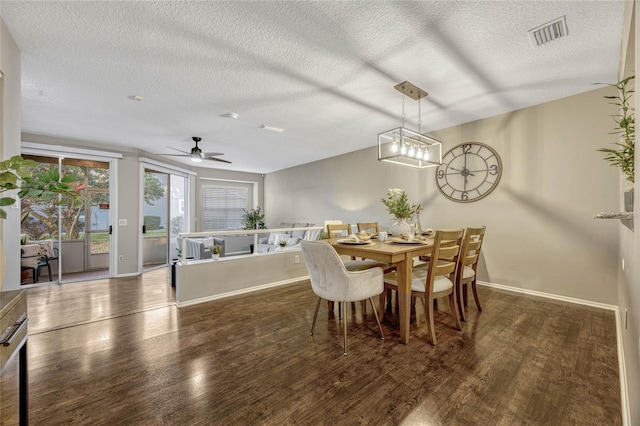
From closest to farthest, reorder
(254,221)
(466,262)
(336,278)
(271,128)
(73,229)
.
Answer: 1. (336,278)
2. (466,262)
3. (271,128)
4. (73,229)
5. (254,221)

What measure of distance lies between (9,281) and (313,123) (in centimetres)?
366

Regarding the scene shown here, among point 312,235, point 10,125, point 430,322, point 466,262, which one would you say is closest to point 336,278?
point 430,322

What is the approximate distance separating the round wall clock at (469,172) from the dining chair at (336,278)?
8.89 ft

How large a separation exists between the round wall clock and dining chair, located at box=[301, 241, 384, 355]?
2709mm

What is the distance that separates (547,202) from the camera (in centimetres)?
344

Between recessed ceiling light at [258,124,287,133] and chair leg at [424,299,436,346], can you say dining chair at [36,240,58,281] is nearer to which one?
recessed ceiling light at [258,124,287,133]

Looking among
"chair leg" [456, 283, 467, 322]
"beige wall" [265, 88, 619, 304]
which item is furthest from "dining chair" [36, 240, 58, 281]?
"beige wall" [265, 88, 619, 304]

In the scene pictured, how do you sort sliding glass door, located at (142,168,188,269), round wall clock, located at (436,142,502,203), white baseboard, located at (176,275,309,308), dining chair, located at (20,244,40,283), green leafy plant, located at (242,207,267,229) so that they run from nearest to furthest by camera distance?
white baseboard, located at (176,275,309,308)
round wall clock, located at (436,142,502,203)
dining chair, located at (20,244,40,283)
sliding glass door, located at (142,168,188,269)
green leafy plant, located at (242,207,267,229)

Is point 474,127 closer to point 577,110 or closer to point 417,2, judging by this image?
point 577,110

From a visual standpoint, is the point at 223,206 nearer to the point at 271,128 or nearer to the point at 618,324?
the point at 271,128

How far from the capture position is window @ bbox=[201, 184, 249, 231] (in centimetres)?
785

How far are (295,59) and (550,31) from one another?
208 cm

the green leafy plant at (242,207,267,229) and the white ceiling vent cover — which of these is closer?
the white ceiling vent cover

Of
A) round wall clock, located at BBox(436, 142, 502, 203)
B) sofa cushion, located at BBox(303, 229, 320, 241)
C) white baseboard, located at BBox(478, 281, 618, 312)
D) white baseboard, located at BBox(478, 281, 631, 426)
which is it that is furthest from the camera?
sofa cushion, located at BBox(303, 229, 320, 241)
